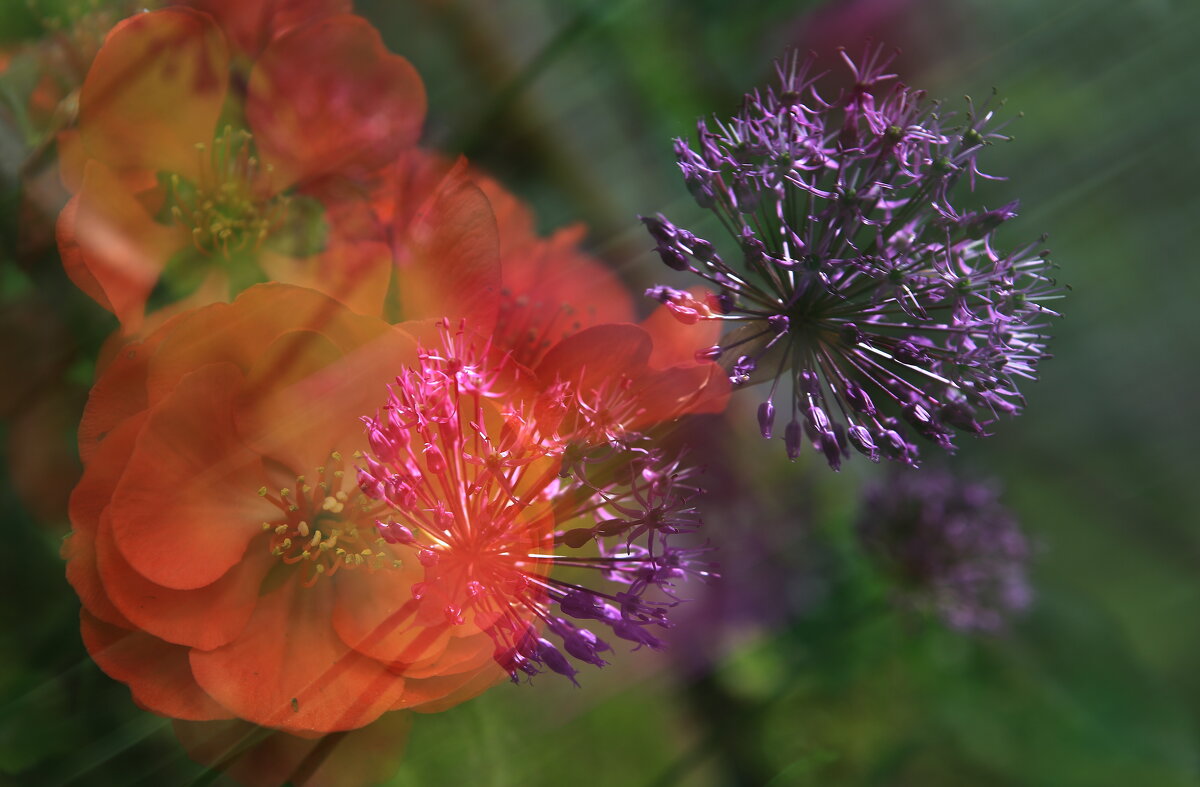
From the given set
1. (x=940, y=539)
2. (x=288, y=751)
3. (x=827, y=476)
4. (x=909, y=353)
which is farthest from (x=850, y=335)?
(x=827, y=476)

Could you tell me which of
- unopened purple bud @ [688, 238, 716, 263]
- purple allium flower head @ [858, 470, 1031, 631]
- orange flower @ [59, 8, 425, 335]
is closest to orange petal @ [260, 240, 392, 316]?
orange flower @ [59, 8, 425, 335]

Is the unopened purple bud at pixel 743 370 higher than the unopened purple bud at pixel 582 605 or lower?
higher

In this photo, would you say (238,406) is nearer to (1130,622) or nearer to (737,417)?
(737,417)

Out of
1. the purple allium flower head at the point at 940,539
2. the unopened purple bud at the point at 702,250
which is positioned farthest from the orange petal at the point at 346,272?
the purple allium flower head at the point at 940,539

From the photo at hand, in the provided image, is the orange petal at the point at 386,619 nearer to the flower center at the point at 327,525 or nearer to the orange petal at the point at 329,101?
the flower center at the point at 327,525

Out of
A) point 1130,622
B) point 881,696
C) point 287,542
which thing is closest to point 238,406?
point 287,542

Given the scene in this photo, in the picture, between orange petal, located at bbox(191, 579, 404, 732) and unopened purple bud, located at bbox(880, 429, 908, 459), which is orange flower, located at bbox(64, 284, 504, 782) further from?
unopened purple bud, located at bbox(880, 429, 908, 459)

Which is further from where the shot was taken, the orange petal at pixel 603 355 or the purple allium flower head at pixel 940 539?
the purple allium flower head at pixel 940 539

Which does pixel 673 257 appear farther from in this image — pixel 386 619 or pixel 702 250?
pixel 386 619
